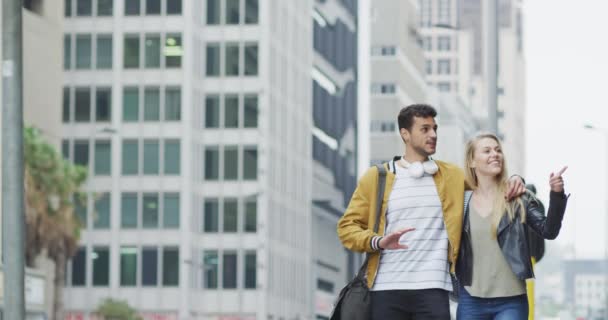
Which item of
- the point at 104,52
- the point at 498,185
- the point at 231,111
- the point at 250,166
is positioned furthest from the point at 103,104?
the point at 498,185

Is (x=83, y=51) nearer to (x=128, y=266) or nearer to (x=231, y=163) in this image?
(x=231, y=163)

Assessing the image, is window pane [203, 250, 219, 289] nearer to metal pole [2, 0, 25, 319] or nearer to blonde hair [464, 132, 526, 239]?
metal pole [2, 0, 25, 319]

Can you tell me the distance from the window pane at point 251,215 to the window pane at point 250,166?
48.9 inches

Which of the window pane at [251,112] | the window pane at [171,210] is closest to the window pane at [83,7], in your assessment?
the window pane at [251,112]

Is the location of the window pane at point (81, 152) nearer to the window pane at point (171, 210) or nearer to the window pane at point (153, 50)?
the window pane at point (171, 210)

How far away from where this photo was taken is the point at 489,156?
779 cm

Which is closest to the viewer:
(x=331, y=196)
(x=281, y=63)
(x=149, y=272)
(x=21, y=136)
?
(x=21, y=136)

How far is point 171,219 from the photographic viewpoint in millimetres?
78875

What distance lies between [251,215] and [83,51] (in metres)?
11.8

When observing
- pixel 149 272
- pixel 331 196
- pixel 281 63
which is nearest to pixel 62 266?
pixel 149 272

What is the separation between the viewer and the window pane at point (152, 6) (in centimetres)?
8031

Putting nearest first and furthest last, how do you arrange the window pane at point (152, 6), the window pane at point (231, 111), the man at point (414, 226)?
the man at point (414, 226), the window pane at point (231, 111), the window pane at point (152, 6)

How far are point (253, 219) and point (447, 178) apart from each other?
7134cm

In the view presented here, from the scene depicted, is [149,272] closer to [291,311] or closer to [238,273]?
[238,273]
